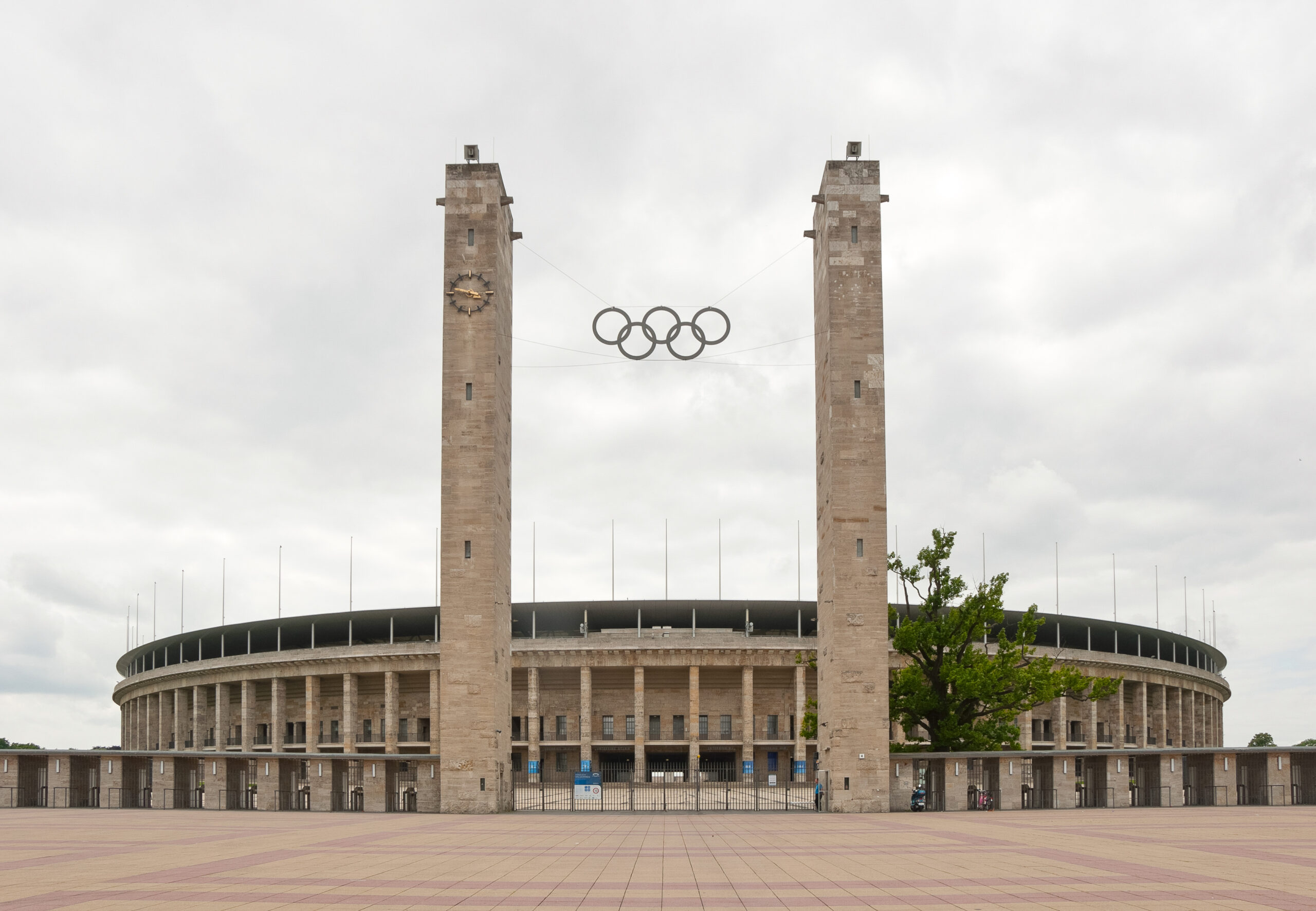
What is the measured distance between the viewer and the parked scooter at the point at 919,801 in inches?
1741

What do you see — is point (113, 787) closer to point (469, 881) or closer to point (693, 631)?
point (469, 881)

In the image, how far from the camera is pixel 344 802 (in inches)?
1804

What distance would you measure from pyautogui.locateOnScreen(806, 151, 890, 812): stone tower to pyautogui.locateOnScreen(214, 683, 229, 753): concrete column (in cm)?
6188

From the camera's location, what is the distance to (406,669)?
84375 millimetres

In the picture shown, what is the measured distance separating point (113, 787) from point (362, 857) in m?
30.8

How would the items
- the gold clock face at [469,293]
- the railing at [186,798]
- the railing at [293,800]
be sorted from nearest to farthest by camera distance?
1. the railing at [293,800]
2. the gold clock face at [469,293]
3. the railing at [186,798]

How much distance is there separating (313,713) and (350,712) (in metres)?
3.16

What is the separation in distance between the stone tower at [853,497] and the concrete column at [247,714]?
5755 centimetres

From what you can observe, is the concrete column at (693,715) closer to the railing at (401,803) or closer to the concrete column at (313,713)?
the concrete column at (313,713)

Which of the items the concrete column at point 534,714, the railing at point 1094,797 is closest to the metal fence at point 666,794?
the concrete column at point 534,714

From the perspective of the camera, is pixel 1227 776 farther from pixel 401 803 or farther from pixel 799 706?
pixel 799 706

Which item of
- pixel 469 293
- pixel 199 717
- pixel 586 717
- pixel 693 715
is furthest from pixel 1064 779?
pixel 199 717

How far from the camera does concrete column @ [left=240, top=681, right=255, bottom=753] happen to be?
90.4 metres

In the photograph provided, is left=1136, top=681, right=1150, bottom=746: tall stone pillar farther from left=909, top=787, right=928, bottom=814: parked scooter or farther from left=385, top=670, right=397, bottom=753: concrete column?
left=385, top=670, right=397, bottom=753: concrete column
